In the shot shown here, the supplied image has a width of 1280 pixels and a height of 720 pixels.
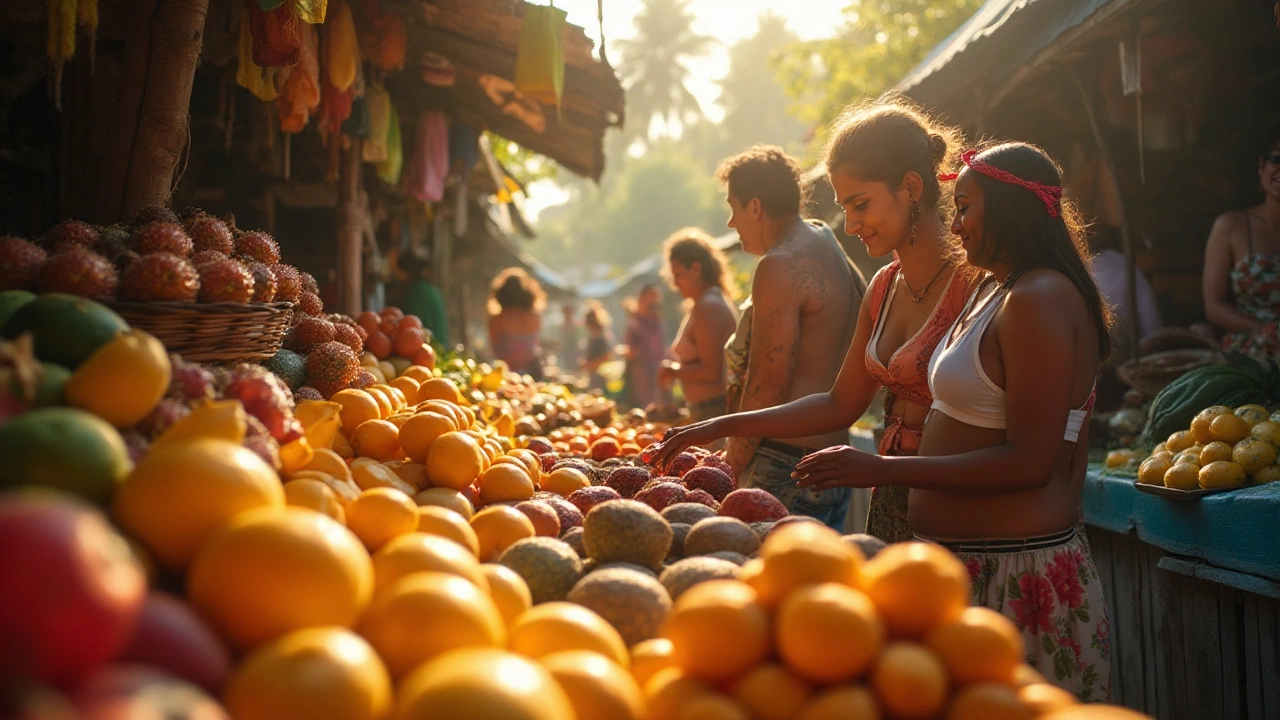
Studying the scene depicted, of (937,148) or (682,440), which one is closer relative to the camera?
(682,440)

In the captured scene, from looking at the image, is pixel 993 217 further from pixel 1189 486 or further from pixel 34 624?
pixel 34 624

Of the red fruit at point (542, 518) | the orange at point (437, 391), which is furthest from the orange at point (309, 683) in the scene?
the orange at point (437, 391)

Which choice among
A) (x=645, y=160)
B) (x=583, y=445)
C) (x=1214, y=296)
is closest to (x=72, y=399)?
(x=583, y=445)

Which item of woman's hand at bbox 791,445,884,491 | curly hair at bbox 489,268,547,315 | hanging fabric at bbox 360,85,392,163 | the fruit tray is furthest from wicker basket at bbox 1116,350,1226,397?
curly hair at bbox 489,268,547,315

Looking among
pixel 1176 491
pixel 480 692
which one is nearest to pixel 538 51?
pixel 1176 491

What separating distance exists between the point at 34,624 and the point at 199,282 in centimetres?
178

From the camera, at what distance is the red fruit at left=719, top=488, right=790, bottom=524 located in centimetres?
226

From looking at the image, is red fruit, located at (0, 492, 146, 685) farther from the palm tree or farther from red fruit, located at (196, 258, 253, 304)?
the palm tree

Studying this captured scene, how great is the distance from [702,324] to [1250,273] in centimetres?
318

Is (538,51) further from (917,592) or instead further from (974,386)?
(917,592)

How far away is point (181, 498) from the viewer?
Answer: 4.01 ft

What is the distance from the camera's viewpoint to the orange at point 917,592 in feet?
4.13

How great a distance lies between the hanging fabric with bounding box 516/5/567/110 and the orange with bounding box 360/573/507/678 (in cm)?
512

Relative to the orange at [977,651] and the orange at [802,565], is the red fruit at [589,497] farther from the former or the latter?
the orange at [977,651]
